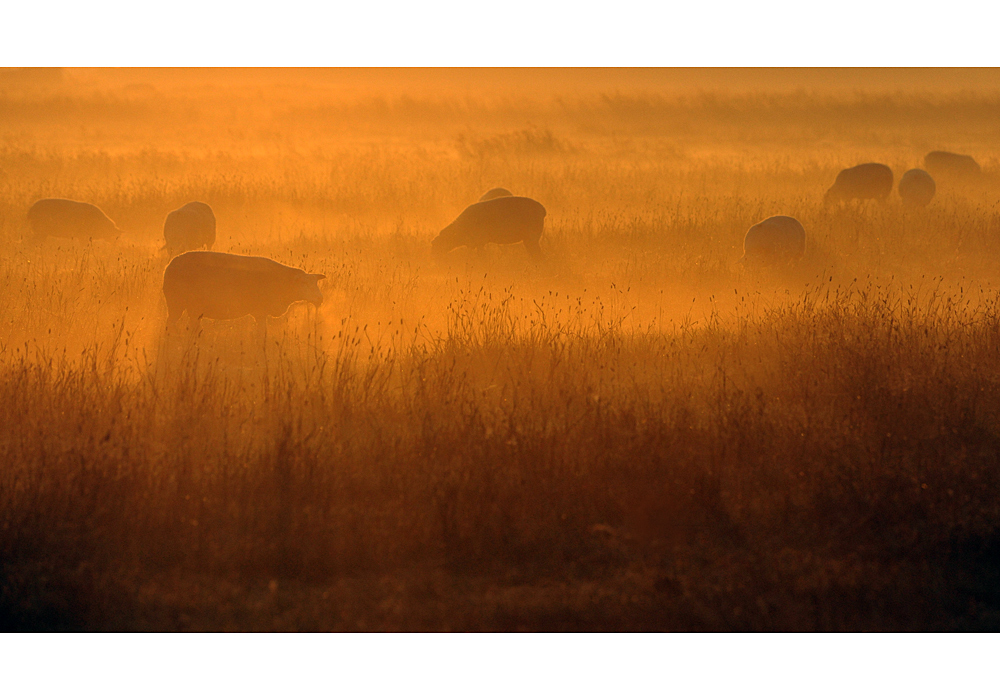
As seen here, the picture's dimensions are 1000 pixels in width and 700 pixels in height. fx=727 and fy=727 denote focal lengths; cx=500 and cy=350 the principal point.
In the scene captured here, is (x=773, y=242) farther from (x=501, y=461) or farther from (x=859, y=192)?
→ (x=501, y=461)

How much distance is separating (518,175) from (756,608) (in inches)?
632

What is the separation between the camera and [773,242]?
10.4 metres

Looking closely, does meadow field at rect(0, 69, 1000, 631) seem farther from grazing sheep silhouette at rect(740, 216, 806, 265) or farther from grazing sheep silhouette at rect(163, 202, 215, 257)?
grazing sheep silhouette at rect(163, 202, 215, 257)

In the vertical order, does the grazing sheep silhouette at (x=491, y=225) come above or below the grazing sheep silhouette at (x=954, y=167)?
below

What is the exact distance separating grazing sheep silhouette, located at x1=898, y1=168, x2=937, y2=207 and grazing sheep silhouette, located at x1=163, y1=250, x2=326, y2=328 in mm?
13212

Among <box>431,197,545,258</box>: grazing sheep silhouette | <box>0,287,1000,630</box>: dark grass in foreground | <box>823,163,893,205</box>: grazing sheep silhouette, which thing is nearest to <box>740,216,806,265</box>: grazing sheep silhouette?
<box>431,197,545,258</box>: grazing sheep silhouette

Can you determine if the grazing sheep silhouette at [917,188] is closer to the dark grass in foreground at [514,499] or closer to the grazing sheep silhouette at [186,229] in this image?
the dark grass in foreground at [514,499]

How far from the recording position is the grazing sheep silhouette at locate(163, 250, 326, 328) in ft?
24.6

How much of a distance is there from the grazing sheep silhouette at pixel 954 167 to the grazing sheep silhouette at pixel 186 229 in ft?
60.1

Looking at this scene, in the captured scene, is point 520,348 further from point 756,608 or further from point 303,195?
point 303,195

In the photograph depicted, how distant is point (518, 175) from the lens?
18484 mm

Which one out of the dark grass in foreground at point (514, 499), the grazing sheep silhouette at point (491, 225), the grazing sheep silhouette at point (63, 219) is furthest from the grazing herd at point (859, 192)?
the grazing sheep silhouette at point (63, 219)

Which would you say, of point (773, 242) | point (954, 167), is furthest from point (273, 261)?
point (954, 167)

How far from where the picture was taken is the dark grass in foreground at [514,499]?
138 inches
